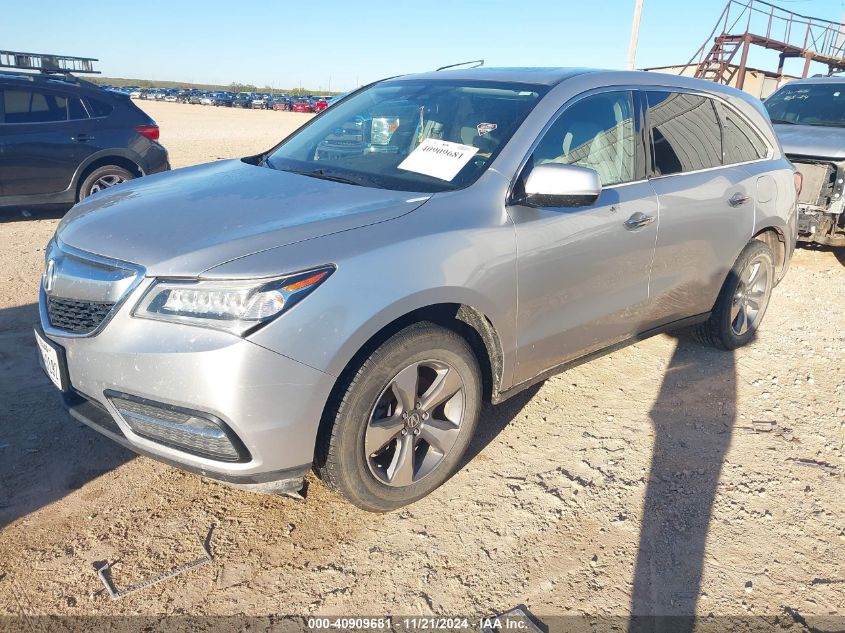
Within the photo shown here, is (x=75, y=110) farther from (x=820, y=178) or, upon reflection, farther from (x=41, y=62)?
(x=820, y=178)

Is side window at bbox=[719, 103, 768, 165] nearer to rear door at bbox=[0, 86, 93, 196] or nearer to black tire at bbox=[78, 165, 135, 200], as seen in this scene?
black tire at bbox=[78, 165, 135, 200]

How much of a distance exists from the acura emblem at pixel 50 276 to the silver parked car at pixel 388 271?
0.02 metres

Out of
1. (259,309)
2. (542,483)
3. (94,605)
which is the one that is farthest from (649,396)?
(94,605)

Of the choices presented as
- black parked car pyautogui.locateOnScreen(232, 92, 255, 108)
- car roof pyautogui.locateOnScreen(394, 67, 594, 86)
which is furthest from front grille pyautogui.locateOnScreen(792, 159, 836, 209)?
black parked car pyautogui.locateOnScreen(232, 92, 255, 108)

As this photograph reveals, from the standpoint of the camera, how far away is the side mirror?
113 inches

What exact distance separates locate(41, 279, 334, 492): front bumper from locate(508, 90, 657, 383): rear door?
1167mm

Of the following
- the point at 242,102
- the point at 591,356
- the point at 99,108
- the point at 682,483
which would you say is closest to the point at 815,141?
the point at 591,356

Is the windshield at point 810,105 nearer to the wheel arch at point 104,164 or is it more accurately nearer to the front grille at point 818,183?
the front grille at point 818,183

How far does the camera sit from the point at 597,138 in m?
3.50

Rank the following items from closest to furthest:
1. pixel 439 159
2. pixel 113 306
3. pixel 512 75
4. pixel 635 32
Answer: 1. pixel 113 306
2. pixel 439 159
3. pixel 512 75
4. pixel 635 32

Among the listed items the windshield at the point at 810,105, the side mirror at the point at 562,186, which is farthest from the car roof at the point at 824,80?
the side mirror at the point at 562,186

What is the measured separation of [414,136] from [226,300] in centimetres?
161

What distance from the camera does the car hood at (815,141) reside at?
22.5 feet

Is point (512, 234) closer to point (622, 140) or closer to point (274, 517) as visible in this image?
point (622, 140)
